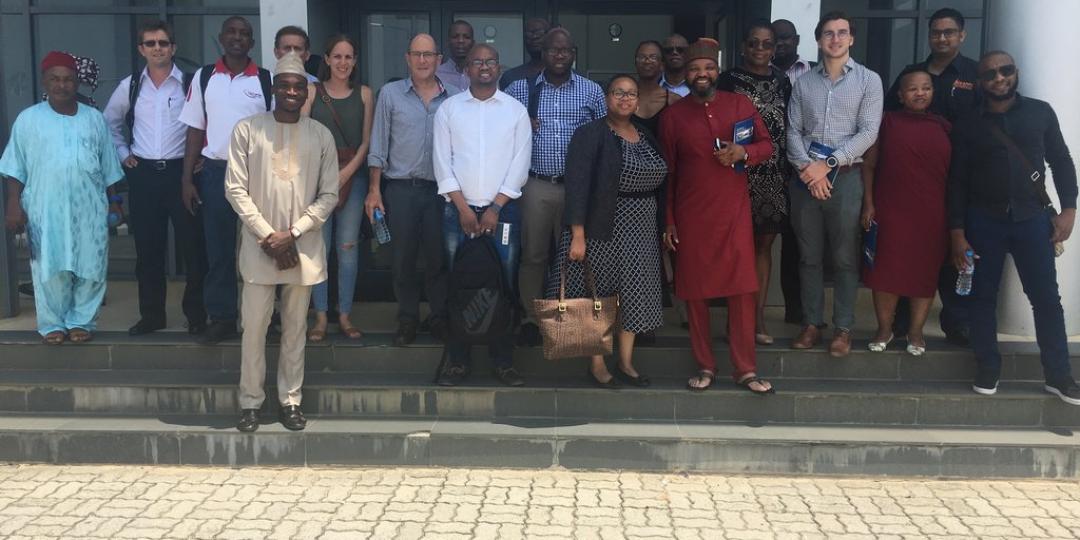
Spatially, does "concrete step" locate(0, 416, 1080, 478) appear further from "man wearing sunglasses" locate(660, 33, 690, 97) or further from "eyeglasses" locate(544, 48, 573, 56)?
"man wearing sunglasses" locate(660, 33, 690, 97)

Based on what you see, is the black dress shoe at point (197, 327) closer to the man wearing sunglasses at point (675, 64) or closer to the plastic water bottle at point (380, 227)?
the plastic water bottle at point (380, 227)

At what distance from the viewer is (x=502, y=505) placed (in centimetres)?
429

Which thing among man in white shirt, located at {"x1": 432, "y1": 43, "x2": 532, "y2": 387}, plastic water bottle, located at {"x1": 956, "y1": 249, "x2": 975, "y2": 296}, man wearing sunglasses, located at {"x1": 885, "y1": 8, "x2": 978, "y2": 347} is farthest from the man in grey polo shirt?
plastic water bottle, located at {"x1": 956, "y1": 249, "x2": 975, "y2": 296}

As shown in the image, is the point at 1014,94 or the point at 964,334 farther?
the point at 964,334

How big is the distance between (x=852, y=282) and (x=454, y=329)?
7.88ft

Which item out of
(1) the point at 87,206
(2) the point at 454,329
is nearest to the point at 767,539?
(2) the point at 454,329

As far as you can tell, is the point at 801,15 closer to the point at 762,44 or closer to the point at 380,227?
the point at 762,44

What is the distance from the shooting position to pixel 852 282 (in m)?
5.43

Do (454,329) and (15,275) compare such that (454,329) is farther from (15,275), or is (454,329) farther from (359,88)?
(15,275)

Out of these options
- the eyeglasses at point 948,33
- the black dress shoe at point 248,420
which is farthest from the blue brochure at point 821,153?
the black dress shoe at point 248,420

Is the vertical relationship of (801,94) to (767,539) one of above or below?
above

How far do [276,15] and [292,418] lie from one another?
3597mm

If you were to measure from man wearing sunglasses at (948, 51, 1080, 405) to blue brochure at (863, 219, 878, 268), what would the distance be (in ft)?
1.37

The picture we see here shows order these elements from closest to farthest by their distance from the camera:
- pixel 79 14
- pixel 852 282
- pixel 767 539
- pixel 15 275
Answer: pixel 767 539 → pixel 852 282 → pixel 15 275 → pixel 79 14
